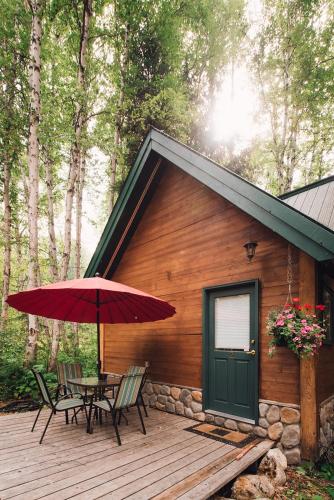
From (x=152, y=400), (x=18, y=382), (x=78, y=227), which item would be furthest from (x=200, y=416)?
(x=78, y=227)

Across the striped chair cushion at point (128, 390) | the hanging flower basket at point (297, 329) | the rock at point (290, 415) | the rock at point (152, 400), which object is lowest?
the rock at point (152, 400)

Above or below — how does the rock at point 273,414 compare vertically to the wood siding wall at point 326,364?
below

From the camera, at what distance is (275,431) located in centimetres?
363

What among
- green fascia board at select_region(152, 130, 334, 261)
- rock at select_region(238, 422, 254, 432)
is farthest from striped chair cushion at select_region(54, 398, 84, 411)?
green fascia board at select_region(152, 130, 334, 261)

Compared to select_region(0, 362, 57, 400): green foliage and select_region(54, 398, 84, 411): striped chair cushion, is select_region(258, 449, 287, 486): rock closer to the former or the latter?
select_region(54, 398, 84, 411): striped chair cushion

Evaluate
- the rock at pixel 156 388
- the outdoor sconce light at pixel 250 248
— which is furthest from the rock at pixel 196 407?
the outdoor sconce light at pixel 250 248

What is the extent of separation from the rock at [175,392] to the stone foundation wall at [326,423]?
2167mm

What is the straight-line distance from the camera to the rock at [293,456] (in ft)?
11.1

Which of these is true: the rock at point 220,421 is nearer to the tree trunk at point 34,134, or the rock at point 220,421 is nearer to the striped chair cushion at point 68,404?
the striped chair cushion at point 68,404

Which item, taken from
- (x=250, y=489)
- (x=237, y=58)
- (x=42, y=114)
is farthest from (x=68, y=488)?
(x=237, y=58)

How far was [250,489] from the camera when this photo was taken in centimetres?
275

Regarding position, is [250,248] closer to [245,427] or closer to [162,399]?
[245,427]

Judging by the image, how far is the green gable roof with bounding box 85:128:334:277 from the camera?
3230 millimetres

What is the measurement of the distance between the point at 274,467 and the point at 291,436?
0.47 metres
